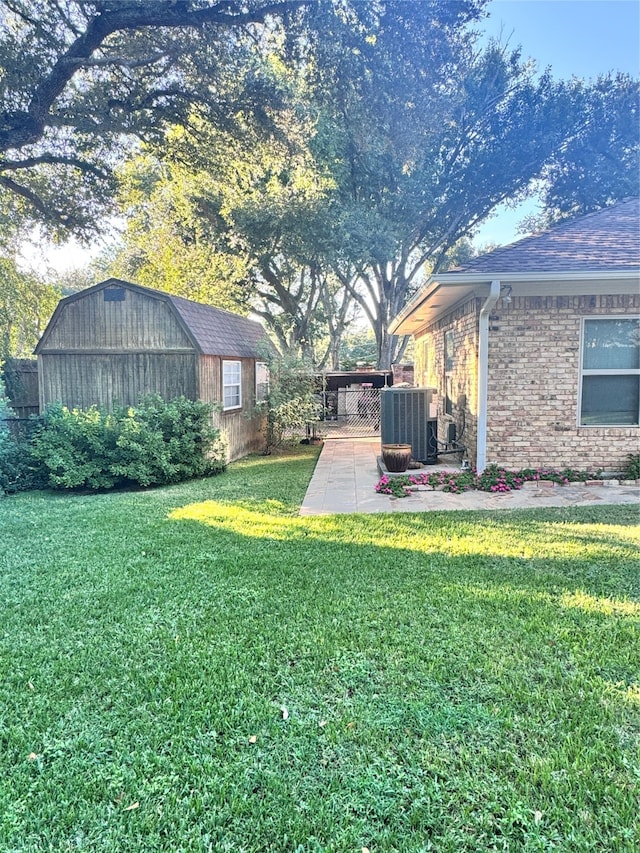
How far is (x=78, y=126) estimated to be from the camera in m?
9.26

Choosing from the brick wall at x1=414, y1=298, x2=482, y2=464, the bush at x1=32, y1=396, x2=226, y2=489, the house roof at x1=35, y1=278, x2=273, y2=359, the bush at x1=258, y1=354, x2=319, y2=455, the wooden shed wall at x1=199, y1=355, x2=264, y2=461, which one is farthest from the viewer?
the bush at x1=258, y1=354, x2=319, y2=455

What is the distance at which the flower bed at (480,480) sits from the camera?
6.79m

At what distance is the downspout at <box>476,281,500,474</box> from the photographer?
6869mm

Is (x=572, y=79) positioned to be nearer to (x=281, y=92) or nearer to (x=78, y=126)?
(x=281, y=92)

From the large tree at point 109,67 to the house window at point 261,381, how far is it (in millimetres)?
5461

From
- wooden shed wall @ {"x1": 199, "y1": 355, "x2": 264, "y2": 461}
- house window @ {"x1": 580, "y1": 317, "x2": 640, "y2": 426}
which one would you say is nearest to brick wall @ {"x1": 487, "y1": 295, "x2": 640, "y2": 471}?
house window @ {"x1": 580, "y1": 317, "x2": 640, "y2": 426}

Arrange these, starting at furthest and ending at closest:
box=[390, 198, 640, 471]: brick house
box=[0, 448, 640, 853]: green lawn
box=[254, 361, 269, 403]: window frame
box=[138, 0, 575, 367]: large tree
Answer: box=[254, 361, 269, 403]: window frame < box=[138, 0, 575, 367]: large tree < box=[390, 198, 640, 471]: brick house < box=[0, 448, 640, 853]: green lawn

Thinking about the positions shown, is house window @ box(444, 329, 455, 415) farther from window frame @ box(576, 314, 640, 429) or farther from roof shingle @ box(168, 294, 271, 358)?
roof shingle @ box(168, 294, 271, 358)

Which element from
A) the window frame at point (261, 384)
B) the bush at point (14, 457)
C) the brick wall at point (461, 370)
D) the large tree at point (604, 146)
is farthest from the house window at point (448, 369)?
the large tree at point (604, 146)

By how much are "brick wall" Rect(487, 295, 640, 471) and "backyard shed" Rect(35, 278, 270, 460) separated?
5.13 meters

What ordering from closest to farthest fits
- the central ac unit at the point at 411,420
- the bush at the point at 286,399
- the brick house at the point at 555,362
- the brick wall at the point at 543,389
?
the brick house at the point at 555,362 → the brick wall at the point at 543,389 → the central ac unit at the point at 411,420 → the bush at the point at 286,399

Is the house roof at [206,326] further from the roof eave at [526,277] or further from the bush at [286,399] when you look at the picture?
the roof eave at [526,277]

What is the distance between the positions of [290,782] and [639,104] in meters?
19.6

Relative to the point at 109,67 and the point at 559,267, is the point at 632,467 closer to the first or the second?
the point at 559,267
